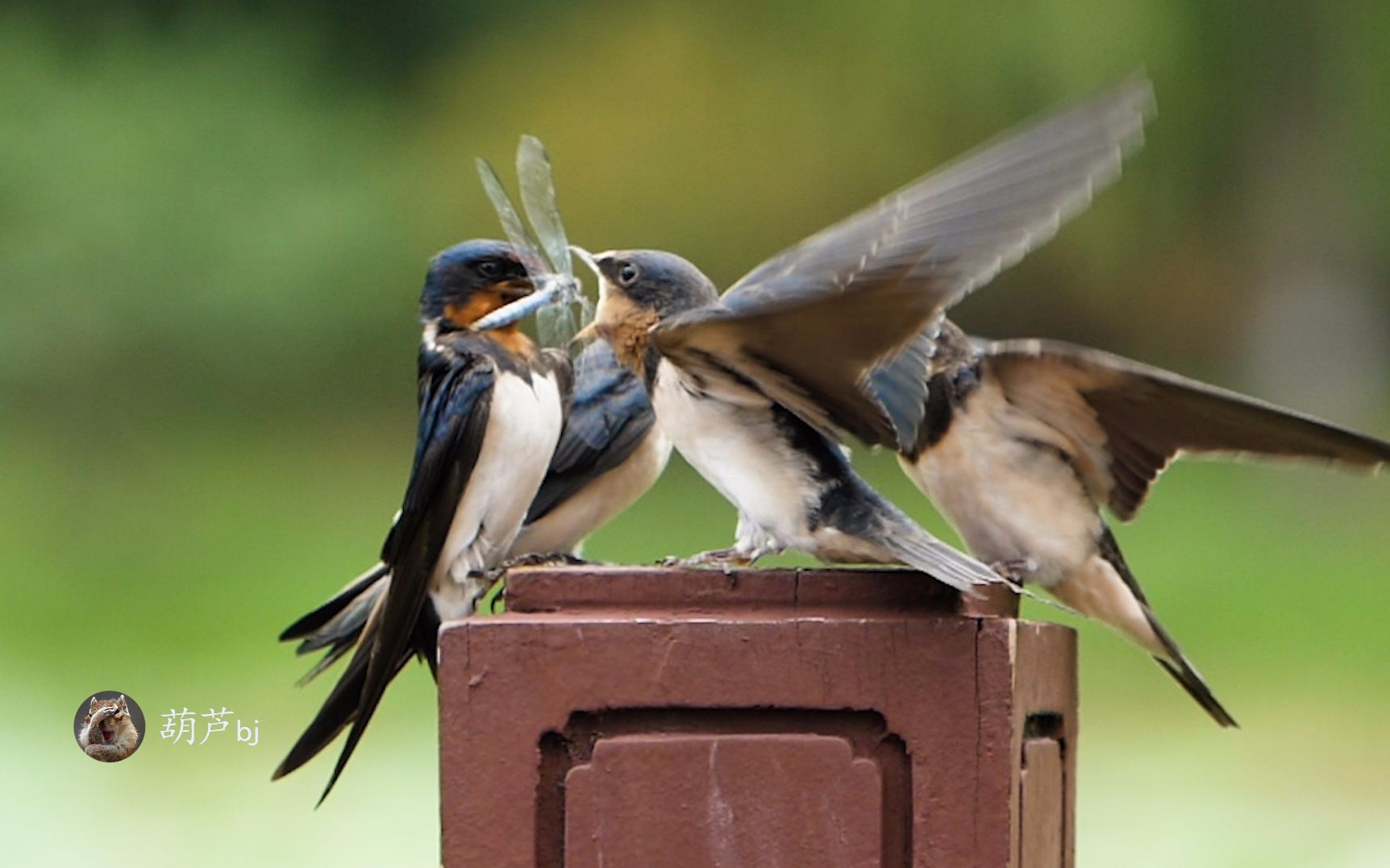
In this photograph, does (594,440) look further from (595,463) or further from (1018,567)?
(1018,567)

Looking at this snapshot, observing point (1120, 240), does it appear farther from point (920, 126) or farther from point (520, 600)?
point (520, 600)

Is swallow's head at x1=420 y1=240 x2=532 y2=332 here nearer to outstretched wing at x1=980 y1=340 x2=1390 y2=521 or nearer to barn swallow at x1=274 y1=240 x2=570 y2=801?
barn swallow at x1=274 y1=240 x2=570 y2=801

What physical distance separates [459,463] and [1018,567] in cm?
46

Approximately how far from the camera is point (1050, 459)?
1465 millimetres

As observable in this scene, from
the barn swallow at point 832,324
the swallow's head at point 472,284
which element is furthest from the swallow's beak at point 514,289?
the barn swallow at point 832,324

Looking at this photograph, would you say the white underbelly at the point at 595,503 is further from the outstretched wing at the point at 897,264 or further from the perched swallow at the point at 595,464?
the outstretched wing at the point at 897,264

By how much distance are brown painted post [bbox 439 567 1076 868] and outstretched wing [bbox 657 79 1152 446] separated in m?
0.13

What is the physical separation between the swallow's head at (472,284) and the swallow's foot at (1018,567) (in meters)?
0.43

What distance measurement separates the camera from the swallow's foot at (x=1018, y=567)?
4.88 ft

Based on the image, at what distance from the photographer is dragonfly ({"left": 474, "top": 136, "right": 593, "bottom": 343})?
1386 mm

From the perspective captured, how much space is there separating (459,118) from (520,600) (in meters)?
3.19

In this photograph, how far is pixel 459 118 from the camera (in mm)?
4078

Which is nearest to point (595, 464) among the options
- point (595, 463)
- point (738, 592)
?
point (595, 463)

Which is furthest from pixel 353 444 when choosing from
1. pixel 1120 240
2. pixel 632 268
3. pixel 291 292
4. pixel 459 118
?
pixel 632 268
